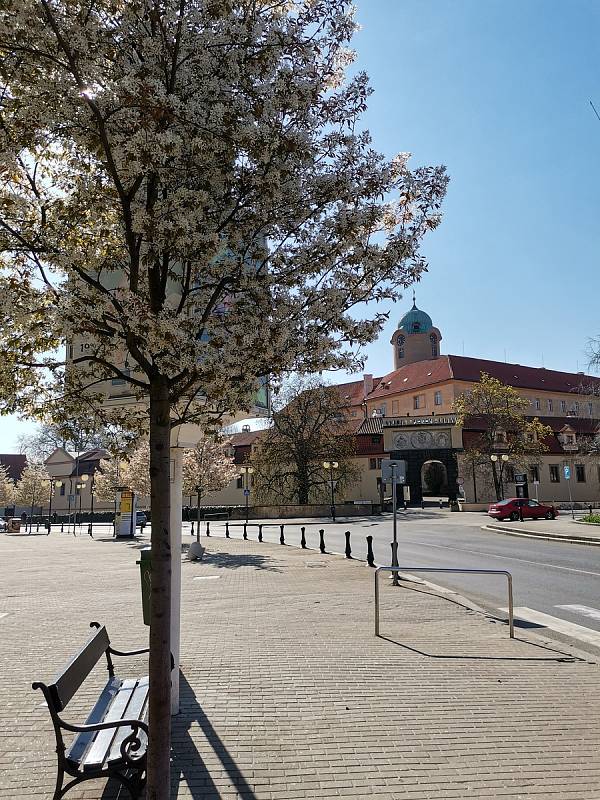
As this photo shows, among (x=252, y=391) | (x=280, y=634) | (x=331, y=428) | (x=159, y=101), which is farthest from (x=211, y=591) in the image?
(x=331, y=428)

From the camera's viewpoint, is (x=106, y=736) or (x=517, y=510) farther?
(x=517, y=510)

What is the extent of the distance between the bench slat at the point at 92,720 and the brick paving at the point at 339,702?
0.33 meters

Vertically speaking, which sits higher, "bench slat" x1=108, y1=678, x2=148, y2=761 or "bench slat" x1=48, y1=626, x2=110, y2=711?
"bench slat" x1=48, y1=626, x2=110, y2=711

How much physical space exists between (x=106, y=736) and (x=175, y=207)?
3595mm

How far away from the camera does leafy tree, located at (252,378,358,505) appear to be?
56.1 meters

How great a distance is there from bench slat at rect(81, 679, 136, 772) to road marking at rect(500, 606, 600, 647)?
6400mm

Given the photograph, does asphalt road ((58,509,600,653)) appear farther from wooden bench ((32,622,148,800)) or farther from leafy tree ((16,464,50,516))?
leafy tree ((16,464,50,516))

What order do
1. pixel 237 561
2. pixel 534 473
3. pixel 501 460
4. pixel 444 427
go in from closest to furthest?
pixel 237 561
pixel 501 460
pixel 444 427
pixel 534 473

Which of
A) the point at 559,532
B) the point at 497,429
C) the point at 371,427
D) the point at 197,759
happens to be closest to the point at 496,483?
the point at 497,429

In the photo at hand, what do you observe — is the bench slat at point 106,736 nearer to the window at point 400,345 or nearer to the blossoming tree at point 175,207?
the blossoming tree at point 175,207

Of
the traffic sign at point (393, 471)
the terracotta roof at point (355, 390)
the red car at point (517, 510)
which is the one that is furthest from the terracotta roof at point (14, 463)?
the traffic sign at point (393, 471)

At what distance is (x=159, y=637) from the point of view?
3805 mm

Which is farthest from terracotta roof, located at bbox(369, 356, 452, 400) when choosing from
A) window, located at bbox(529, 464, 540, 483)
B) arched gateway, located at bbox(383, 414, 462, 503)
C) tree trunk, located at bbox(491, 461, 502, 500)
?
tree trunk, located at bbox(491, 461, 502, 500)

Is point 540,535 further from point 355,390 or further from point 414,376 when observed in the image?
point 355,390
